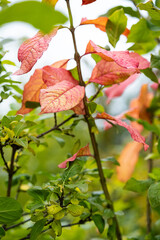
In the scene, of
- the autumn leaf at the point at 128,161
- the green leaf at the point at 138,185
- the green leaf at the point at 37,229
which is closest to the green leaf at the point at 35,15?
the green leaf at the point at 37,229

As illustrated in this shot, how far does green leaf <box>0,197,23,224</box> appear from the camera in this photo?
1.55ft

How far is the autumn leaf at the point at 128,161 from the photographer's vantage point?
86 cm

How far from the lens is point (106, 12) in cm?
67

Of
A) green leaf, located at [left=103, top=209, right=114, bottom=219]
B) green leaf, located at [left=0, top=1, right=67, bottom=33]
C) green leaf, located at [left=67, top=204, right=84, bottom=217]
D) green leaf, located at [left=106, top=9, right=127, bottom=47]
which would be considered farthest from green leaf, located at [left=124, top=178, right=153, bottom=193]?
green leaf, located at [left=0, top=1, right=67, bottom=33]

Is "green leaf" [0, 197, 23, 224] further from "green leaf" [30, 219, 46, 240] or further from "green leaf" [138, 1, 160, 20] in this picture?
"green leaf" [138, 1, 160, 20]

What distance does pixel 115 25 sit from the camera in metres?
0.54

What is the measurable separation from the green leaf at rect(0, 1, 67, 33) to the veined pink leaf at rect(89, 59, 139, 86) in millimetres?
358

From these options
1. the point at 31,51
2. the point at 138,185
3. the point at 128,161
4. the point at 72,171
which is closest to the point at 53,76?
the point at 31,51

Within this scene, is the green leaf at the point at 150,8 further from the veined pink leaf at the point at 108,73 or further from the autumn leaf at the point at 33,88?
the autumn leaf at the point at 33,88

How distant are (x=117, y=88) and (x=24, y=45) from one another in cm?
36

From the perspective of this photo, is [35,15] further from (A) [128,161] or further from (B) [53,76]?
(A) [128,161]

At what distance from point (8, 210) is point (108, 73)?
0.31 meters

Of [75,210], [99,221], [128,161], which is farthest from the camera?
[128,161]

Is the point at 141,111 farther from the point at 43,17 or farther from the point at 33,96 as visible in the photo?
the point at 43,17
